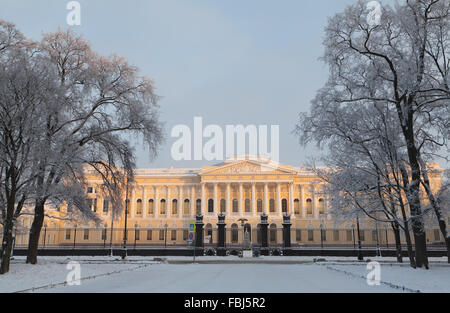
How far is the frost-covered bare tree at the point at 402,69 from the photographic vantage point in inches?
640

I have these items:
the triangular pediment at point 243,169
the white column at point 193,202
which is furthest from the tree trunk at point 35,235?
the white column at point 193,202

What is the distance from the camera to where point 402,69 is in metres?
16.3

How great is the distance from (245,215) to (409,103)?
183ft

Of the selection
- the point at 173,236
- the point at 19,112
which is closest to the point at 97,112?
the point at 19,112

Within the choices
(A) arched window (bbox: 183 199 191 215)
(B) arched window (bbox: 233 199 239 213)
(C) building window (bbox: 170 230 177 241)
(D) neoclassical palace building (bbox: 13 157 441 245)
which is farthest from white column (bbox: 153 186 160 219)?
(B) arched window (bbox: 233 199 239 213)

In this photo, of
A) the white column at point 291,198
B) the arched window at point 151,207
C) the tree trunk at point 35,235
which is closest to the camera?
the tree trunk at point 35,235

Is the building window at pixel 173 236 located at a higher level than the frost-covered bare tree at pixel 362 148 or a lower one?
lower

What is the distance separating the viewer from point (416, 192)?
17.0m

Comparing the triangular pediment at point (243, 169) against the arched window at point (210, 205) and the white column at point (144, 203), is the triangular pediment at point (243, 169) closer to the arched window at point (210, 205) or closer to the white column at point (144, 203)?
the arched window at point (210, 205)

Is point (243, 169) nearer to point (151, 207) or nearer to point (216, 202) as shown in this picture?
point (216, 202)

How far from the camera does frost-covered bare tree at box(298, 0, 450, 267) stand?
1627 centimetres

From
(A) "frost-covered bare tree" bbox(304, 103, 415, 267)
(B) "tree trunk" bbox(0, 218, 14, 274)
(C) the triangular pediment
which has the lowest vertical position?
(B) "tree trunk" bbox(0, 218, 14, 274)

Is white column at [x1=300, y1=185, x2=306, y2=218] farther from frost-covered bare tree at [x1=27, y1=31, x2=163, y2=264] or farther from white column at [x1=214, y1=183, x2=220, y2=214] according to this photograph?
frost-covered bare tree at [x1=27, y1=31, x2=163, y2=264]
